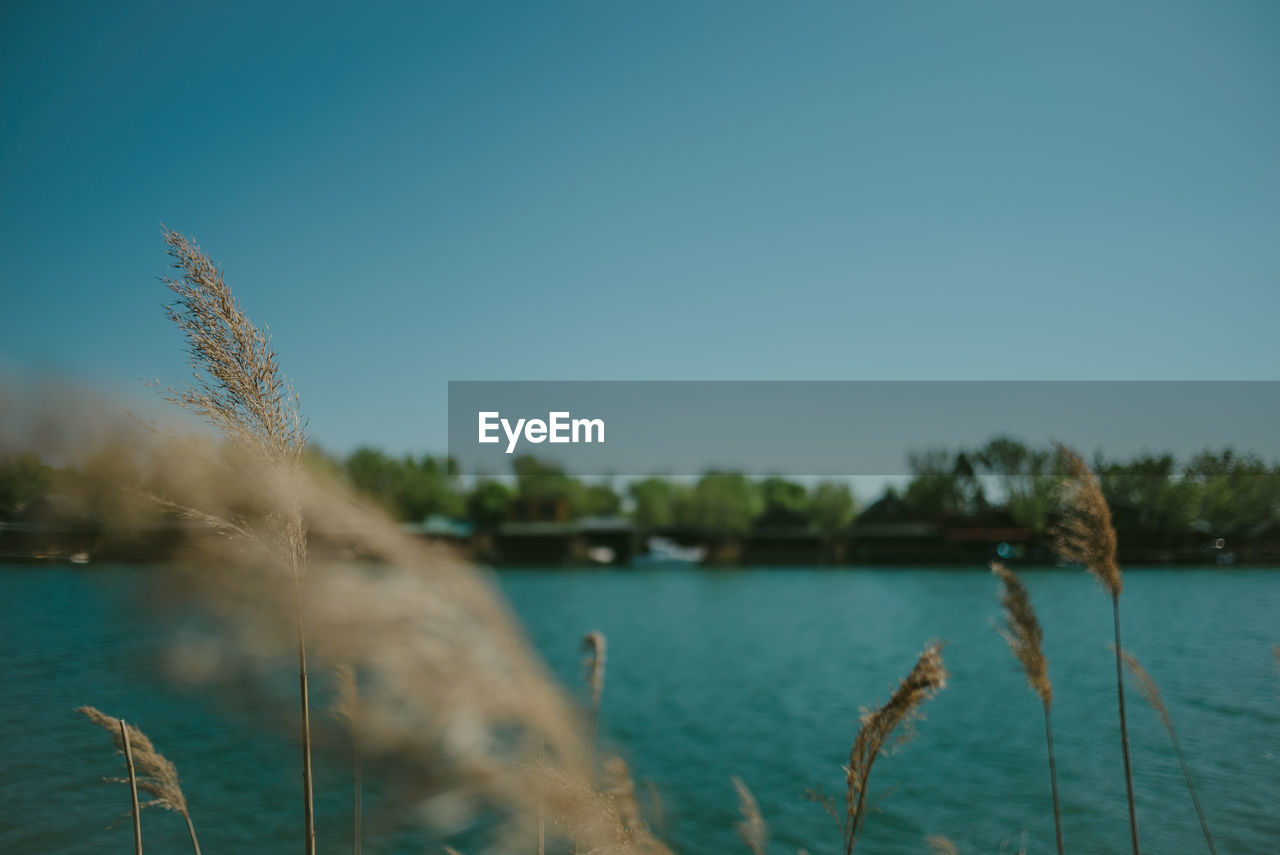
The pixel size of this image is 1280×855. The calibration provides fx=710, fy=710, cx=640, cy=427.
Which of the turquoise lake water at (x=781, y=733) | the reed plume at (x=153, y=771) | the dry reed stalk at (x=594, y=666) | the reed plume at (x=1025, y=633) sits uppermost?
the reed plume at (x=1025, y=633)

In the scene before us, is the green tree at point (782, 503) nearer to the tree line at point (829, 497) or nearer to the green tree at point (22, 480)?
the tree line at point (829, 497)

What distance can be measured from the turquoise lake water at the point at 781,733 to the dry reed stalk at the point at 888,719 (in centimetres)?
207

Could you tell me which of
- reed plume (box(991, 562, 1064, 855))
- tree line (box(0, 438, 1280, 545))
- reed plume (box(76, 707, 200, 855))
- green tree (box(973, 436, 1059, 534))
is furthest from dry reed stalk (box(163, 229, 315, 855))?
green tree (box(973, 436, 1059, 534))

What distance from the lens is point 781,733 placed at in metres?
20.3

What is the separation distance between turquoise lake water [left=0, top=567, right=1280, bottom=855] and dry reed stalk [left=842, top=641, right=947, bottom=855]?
6.78 feet

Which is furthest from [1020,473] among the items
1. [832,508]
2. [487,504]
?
[487,504]

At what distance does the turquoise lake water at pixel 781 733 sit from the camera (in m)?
5.23

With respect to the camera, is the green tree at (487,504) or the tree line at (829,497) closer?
the tree line at (829,497)

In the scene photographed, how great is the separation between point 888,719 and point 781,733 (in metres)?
19.8

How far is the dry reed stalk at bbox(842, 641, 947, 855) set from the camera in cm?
239

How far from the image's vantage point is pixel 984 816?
1283cm

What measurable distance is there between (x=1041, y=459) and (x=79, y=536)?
272 ft

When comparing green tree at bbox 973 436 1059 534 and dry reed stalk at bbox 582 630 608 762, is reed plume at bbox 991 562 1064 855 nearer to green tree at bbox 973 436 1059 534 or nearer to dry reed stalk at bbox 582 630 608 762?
dry reed stalk at bbox 582 630 608 762

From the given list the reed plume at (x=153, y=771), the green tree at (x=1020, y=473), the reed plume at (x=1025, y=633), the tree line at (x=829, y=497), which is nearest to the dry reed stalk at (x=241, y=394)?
the reed plume at (x=153, y=771)
